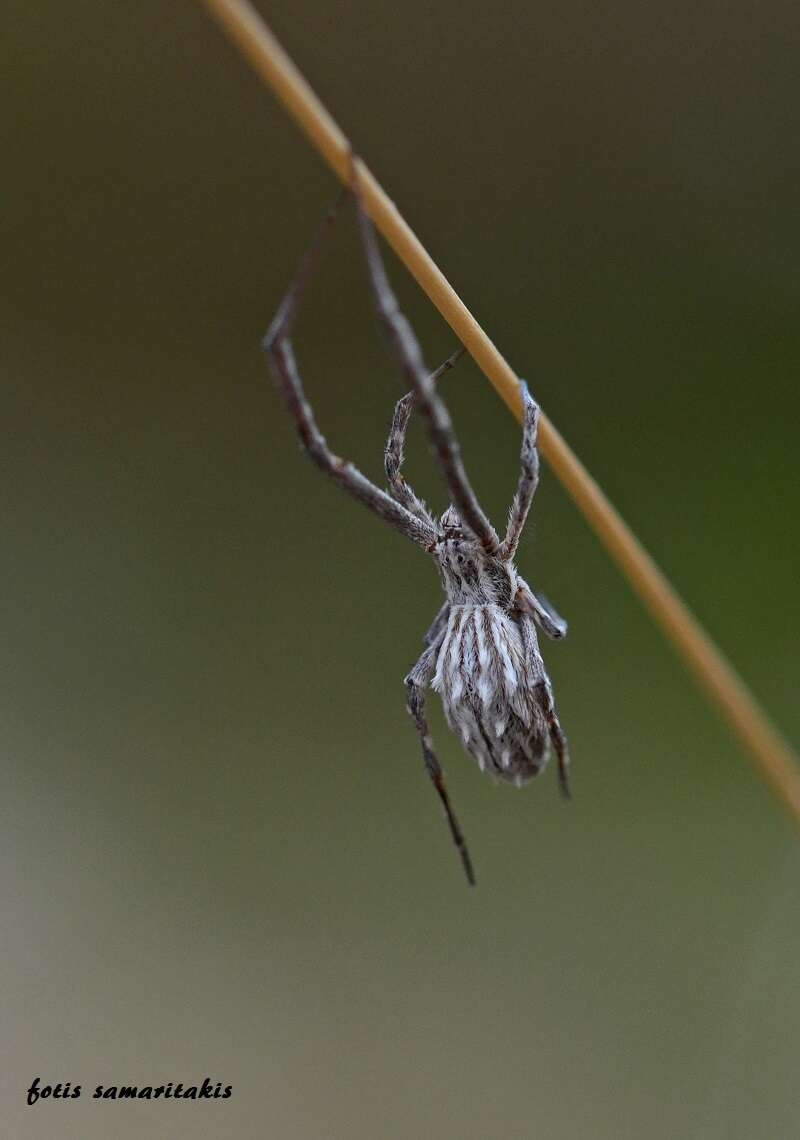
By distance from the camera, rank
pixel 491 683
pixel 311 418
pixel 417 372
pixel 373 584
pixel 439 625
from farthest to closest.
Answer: pixel 373 584, pixel 439 625, pixel 491 683, pixel 311 418, pixel 417 372

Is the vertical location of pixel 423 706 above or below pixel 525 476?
below

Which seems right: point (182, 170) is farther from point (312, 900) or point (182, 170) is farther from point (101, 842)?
point (312, 900)

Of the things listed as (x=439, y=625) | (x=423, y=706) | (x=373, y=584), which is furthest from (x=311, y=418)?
(x=373, y=584)

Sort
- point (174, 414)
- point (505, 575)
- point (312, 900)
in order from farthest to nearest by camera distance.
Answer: point (174, 414)
point (312, 900)
point (505, 575)

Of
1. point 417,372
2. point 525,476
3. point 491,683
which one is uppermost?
point 417,372

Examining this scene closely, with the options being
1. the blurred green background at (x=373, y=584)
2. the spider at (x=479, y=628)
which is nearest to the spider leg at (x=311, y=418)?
the spider at (x=479, y=628)

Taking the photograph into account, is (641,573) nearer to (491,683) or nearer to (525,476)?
(525,476)

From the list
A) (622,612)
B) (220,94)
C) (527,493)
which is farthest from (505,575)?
(220,94)

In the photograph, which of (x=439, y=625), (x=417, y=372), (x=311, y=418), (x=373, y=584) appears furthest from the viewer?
(x=373, y=584)
